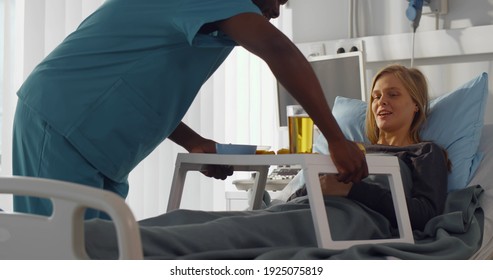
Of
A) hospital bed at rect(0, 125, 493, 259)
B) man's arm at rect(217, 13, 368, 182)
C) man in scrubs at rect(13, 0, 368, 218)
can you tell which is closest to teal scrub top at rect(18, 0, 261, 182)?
man in scrubs at rect(13, 0, 368, 218)

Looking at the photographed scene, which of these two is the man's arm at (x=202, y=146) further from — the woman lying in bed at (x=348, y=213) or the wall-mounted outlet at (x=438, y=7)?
the wall-mounted outlet at (x=438, y=7)

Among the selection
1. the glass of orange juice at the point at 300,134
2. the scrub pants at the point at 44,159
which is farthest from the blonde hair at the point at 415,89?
the scrub pants at the point at 44,159

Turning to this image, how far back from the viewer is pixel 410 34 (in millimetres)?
3062

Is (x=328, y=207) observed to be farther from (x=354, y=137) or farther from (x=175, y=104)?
(x=354, y=137)

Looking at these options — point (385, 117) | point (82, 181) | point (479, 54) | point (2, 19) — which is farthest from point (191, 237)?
point (479, 54)

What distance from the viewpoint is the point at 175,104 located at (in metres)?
1.79

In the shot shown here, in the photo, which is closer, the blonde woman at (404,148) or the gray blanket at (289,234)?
the gray blanket at (289,234)

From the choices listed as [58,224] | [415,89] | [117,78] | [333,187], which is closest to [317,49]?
[415,89]

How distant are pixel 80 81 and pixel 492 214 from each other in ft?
4.01

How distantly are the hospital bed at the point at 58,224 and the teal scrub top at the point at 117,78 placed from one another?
0.64 meters

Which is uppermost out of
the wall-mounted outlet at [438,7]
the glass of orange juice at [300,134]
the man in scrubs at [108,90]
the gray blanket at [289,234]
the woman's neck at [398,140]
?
the wall-mounted outlet at [438,7]

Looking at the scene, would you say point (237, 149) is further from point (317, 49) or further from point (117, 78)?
point (317, 49)

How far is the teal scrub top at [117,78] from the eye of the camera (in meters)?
1.70

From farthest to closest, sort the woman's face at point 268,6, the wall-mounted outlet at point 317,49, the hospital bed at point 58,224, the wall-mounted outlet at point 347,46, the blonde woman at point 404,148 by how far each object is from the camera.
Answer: the wall-mounted outlet at point 317,49
the wall-mounted outlet at point 347,46
the blonde woman at point 404,148
the woman's face at point 268,6
the hospital bed at point 58,224
